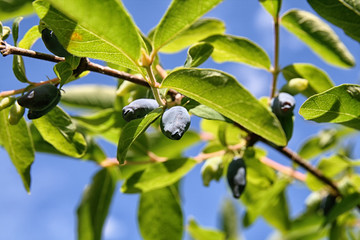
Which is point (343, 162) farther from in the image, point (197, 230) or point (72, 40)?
point (72, 40)

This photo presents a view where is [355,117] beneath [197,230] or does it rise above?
above

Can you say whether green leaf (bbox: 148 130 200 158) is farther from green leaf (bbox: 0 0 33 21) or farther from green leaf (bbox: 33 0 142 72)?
green leaf (bbox: 33 0 142 72)

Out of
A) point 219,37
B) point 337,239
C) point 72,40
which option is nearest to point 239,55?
point 219,37

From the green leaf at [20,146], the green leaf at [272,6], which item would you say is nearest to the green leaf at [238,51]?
the green leaf at [272,6]

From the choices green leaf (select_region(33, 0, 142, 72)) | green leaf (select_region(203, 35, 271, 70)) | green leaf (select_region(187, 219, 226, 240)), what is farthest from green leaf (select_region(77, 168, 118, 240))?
green leaf (select_region(33, 0, 142, 72))

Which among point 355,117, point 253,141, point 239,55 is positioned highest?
point 355,117
